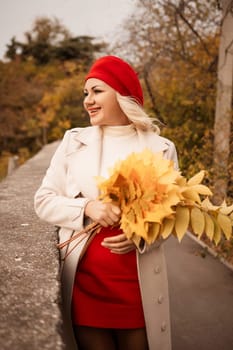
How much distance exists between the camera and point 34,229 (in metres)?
2.39

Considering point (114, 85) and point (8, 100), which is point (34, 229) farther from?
point (8, 100)

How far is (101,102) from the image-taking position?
6.24 feet

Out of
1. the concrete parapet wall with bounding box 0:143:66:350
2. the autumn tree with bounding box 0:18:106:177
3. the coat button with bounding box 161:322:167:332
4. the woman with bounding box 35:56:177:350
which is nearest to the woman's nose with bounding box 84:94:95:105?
the woman with bounding box 35:56:177:350

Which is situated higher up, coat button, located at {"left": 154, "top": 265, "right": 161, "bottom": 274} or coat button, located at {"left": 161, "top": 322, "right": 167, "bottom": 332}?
coat button, located at {"left": 154, "top": 265, "right": 161, "bottom": 274}

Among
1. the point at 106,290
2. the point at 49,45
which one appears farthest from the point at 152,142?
the point at 49,45

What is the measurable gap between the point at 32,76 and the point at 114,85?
122 ft

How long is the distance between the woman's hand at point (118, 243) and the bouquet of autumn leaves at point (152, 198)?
0.16 m

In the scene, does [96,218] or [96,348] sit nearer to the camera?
[96,218]

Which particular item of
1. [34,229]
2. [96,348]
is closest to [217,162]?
[34,229]

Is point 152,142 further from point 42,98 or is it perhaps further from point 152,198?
point 42,98

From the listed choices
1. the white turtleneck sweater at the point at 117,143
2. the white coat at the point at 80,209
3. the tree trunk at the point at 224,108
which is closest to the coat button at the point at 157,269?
the white coat at the point at 80,209

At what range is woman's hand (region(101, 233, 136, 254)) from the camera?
1643 mm

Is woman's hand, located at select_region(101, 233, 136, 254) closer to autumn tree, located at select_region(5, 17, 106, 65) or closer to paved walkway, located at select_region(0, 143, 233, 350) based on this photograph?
paved walkway, located at select_region(0, 143, 233, 350)

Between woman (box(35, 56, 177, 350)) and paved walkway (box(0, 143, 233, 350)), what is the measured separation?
0.73 ft
